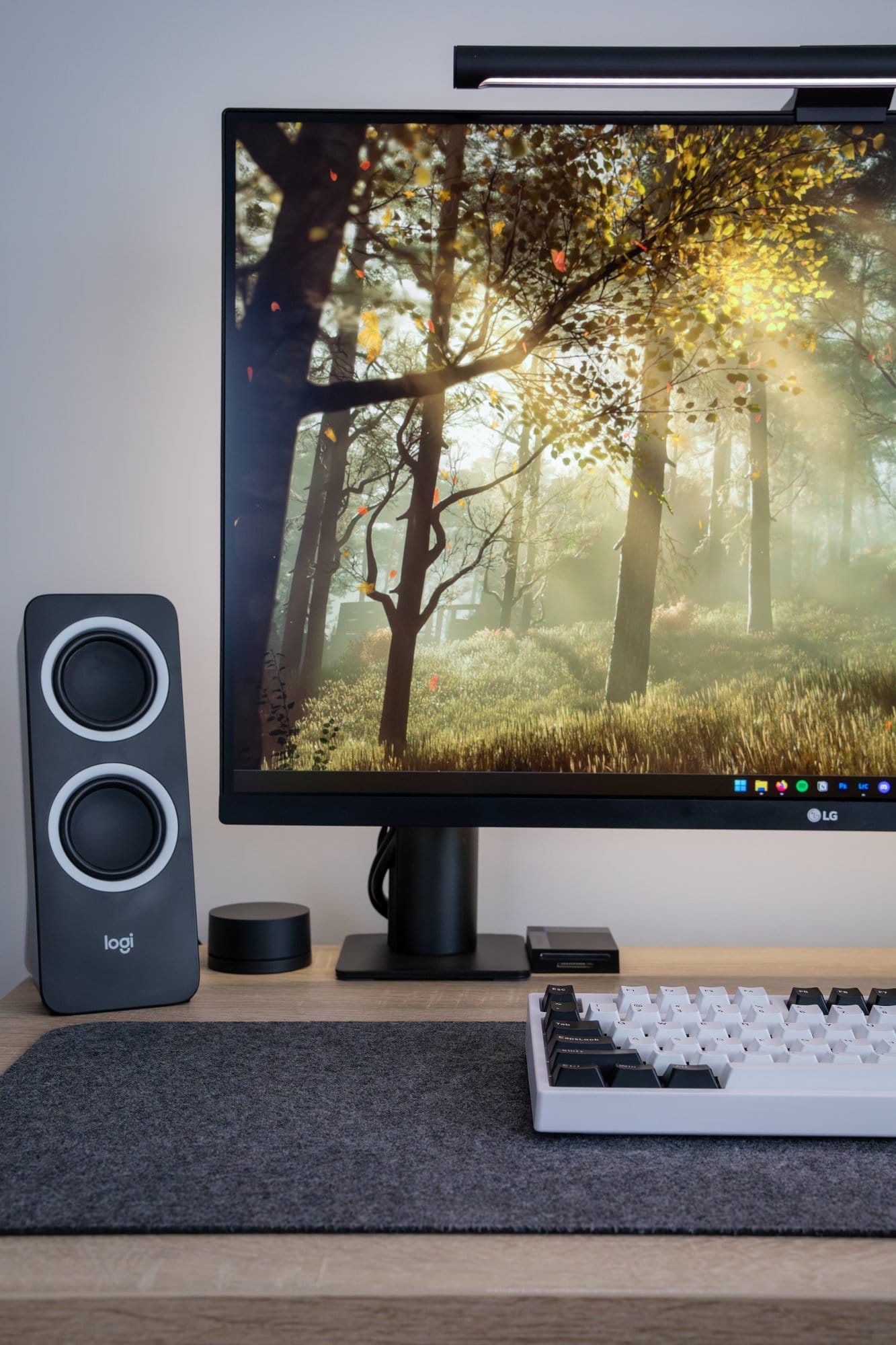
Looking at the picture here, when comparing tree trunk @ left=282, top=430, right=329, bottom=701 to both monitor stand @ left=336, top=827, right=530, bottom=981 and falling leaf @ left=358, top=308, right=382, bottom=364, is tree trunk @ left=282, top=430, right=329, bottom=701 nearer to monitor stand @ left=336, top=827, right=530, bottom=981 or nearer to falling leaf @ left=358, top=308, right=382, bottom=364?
falling leaf @ left=358, top=308, right=382, bottom=364

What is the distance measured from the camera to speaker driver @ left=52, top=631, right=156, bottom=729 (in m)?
0.80

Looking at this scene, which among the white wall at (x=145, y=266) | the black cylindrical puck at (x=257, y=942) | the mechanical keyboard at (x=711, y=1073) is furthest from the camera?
the white wall at (x=145, y=266)

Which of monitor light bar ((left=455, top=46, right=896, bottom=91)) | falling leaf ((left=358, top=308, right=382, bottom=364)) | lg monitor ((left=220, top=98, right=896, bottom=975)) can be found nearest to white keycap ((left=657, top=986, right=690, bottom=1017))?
lg monitor ((left=220, top=98, right=896, bottom=975))

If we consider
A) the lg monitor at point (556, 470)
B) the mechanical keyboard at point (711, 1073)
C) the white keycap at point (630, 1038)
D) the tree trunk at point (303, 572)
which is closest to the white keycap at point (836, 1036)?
the mechanical keyboard at point (711, 1073)

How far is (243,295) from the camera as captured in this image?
86 centimetres

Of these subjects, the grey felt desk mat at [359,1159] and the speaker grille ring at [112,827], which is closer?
the grey felt desk mat at [359,1159]

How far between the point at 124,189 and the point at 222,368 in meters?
0.41

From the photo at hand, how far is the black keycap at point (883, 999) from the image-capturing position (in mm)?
666

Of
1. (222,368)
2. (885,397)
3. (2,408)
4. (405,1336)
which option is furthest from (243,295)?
(405,1336)

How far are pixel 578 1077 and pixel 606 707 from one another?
37 centimetres

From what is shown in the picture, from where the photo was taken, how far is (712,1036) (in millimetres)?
608

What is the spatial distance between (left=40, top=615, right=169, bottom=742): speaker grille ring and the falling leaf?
0.97 ft

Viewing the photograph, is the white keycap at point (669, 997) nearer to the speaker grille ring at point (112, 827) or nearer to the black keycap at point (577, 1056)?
the black keycap at point (577, 1056)

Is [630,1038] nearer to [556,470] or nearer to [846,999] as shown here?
[846,999]
